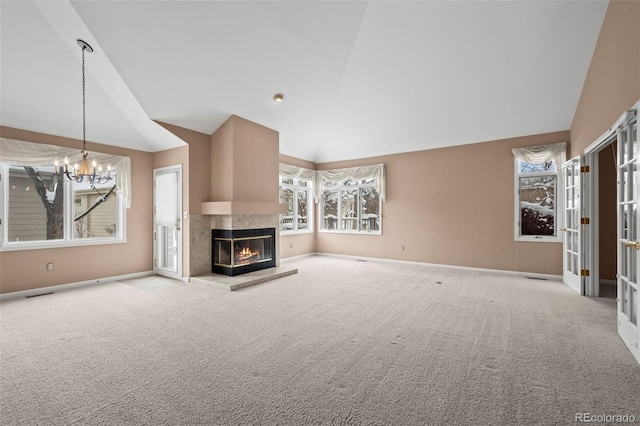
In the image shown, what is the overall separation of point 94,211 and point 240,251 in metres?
2.60

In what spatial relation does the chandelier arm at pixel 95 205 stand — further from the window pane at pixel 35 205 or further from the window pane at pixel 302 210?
the window pane at pixel 302 210

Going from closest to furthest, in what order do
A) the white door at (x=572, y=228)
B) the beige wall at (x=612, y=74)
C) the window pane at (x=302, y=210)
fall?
the beige wall at (x=612, y=74)
the white door at (x=572, y=228)
the window pane at (x=302, y=210)

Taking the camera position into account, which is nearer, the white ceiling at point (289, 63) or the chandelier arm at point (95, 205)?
the white ceiling at point (289, 63)

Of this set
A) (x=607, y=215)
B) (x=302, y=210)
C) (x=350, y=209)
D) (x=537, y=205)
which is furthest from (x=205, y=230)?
(x=607, y=215)

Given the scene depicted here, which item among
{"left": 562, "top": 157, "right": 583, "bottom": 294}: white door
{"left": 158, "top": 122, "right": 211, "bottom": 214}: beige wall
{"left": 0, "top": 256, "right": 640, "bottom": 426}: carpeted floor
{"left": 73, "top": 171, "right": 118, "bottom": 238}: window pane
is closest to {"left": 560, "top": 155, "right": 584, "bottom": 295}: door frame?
{"left": 562, "top": 157, "right": 583, "bottom": 294}: white door

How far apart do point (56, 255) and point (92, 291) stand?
2.68 feet

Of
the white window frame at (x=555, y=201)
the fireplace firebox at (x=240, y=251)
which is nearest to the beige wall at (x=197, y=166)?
the fireplace firebox at (x=240, y=251)

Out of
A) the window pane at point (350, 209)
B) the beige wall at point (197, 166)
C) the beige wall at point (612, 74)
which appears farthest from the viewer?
the window pane at point (350, 209)

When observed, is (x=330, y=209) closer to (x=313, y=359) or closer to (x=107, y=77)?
(x=107, y=77)

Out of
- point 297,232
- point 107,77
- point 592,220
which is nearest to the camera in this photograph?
point 107,77

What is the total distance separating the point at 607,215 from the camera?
5.12 meters

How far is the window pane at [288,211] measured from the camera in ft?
25.2

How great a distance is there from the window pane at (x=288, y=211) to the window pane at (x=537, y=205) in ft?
16.6

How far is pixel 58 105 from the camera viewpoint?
4371 millimetres
